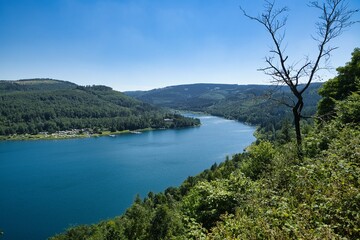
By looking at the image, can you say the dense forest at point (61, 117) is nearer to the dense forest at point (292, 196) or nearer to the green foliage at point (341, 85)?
the green foliage at point (341, 85)

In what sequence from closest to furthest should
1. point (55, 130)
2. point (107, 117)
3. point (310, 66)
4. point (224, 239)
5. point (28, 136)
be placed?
point (224, 239) < point (310, 66) < point (28, 136) < point (55, 130) < point (107, 117)

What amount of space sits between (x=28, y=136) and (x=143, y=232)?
121504mm

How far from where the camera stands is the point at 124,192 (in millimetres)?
48219

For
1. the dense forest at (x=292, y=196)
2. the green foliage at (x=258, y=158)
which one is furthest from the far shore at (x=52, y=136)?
the dense forest at (x=292, y=196)

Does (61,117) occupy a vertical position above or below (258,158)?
below

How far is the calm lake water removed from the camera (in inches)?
1523

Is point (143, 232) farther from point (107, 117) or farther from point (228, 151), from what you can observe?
point (107, 117)

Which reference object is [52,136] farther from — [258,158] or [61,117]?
[258,158]

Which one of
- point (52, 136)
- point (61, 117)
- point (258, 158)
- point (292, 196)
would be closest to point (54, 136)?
point (52, 136)

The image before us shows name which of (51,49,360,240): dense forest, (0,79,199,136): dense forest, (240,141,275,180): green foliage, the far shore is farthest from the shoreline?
(51,49,360,240): dense forest

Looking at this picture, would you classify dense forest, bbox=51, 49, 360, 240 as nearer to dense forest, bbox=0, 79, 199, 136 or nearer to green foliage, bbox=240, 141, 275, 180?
green foliage, bbox=240, 141, 275, 180

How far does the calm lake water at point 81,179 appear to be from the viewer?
3869cm

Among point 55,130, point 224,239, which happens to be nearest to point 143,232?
point 224,239

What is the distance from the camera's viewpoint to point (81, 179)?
56.9 m
